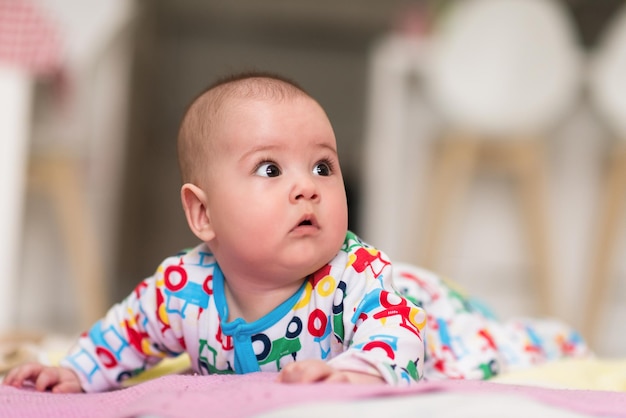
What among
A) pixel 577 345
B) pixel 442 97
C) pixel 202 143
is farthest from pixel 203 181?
pixel 442 97

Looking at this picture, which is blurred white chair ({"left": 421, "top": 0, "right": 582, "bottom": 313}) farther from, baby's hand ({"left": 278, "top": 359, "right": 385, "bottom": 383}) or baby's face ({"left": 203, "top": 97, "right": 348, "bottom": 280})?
baby's hand ({"left": 278, "top": 359, "right": 385, "bottom": 383})

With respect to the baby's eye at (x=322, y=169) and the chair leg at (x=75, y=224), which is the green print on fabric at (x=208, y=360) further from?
the chair leg at (x=75, y=224)

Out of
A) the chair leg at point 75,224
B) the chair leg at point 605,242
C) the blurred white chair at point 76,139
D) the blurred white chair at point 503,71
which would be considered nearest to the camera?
the blurred white chair at point 76,139

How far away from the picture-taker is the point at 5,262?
181 cm

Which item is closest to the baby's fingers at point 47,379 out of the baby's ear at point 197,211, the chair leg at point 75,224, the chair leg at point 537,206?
the baby's ear at point 197,211

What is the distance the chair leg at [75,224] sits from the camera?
2338 mm

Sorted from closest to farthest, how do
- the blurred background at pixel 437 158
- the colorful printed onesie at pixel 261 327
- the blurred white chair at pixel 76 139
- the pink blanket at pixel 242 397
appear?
the pink blanket at pixel 242 397
the colorful printed onesie at pixel 261 327
the blurred white chair at pixel 76 139
the blurred background at pixel 437 158

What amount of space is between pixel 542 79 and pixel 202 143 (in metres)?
1.77

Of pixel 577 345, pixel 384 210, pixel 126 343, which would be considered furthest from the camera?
pixel 384 210

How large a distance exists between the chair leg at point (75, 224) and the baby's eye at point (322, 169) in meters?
1.59

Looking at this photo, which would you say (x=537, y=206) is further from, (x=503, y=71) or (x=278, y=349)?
(x=278, y=349)

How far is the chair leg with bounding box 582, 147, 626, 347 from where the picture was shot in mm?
2557

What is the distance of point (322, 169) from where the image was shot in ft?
2.91

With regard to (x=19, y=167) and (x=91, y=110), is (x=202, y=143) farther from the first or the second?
(x=91, y=110)
